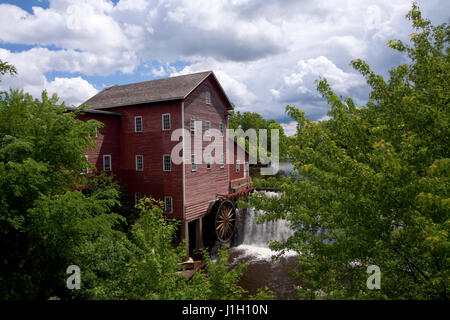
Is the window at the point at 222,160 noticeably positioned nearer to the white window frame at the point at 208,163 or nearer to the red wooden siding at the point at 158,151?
the red wooden siding at the point at 158,151

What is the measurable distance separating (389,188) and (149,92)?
68.3 feet

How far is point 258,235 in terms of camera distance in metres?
25.6

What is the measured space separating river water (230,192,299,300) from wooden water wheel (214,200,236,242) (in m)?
1.05

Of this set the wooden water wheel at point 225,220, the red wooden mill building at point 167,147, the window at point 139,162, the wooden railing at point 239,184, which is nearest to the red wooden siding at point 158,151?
the red wooden mill building at point 167,147

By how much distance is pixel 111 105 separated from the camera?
23609 millimetres

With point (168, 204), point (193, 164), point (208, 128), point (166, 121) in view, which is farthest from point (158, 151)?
point (208, 128)

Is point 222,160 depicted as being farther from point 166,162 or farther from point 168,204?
point 168,204

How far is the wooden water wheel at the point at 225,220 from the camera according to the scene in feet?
78.5

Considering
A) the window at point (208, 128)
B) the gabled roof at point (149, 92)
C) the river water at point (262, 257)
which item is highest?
the gabled roof at point (149, 92)

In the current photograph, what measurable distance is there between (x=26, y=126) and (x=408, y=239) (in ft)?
40.1
